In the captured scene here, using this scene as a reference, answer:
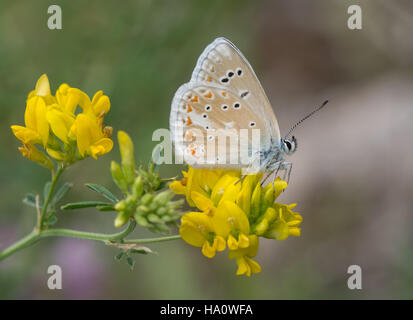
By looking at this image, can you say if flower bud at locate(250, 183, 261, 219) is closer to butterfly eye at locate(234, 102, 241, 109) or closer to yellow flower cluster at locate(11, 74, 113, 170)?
butterfly eye at locate(234, 102, 241, 109)

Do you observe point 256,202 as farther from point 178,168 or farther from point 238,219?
point 178,168

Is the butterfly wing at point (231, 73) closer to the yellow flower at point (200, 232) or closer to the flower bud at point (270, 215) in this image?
the flower bud at point (270, 215)

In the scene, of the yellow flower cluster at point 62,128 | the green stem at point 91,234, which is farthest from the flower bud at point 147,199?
the yellow flower cluster at point 62,128

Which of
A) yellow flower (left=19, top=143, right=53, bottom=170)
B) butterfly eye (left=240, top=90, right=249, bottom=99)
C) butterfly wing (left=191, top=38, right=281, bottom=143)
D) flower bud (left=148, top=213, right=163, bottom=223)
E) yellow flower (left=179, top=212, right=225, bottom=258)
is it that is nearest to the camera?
flower bud (left=148, top=213, right=163, bottom=223)

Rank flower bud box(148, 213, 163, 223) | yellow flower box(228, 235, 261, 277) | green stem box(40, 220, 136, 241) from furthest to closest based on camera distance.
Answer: yellow flower box(228, 235, 261, 277) < green stem box(40, 220, 136, 241) < flower bud box(148, 213, 163, 223)

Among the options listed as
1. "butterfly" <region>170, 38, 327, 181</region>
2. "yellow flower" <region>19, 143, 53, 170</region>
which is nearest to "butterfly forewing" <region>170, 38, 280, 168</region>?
"butterfly" <region>170, 38, 327, 181</region>

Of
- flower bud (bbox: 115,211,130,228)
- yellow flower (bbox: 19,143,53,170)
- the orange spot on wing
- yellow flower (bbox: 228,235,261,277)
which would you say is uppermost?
the orange spot on wing
